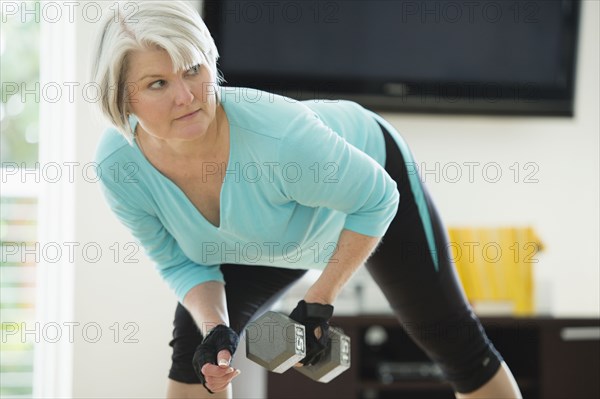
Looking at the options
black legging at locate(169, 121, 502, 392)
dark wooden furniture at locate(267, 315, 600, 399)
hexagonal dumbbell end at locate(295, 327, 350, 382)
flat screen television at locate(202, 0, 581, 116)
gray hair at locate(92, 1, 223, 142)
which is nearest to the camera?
gray hair at locate(92, 1, 223, 142)

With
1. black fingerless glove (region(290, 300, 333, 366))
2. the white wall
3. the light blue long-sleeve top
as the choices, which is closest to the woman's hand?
black fingerless glove (region(290, 300, 333, 366))

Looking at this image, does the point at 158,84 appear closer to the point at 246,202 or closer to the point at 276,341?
the point at 246,202

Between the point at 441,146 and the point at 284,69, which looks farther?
the point at 441,146

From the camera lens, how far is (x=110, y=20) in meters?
1.14

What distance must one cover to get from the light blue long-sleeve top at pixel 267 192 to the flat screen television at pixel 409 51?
1.03 metres

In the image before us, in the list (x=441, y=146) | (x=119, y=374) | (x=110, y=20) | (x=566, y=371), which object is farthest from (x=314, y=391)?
(x=110, y=20)

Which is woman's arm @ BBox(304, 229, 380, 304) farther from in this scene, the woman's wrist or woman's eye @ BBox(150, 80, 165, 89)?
woman's eye @ BBox(150, 80, 165, 89)

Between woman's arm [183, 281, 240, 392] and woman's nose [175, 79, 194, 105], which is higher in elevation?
woman's nose [175, 79, 194, 105]

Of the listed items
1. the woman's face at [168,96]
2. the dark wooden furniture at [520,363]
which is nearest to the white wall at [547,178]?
the dark wooden furniture at [520,363]

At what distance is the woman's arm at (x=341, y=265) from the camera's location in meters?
1.22

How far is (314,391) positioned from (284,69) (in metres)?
0.97

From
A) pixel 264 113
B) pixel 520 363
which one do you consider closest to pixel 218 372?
pixel 264 113

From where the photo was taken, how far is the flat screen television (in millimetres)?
2373

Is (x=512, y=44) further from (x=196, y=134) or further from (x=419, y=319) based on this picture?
(x=196, y=134)
